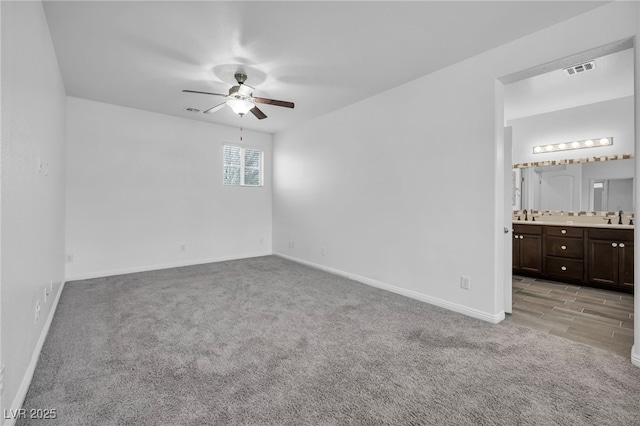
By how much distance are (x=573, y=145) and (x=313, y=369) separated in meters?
4.97

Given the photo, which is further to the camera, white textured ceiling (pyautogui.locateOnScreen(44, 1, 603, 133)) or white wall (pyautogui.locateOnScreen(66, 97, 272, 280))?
white wall (pyautogui.locateOnScreen(66, 97, 272, 280))

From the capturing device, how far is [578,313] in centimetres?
301

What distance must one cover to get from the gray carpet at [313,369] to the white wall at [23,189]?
0.88 ft

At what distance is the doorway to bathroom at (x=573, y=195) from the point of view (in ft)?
10.3

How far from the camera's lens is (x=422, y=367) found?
6.64ft

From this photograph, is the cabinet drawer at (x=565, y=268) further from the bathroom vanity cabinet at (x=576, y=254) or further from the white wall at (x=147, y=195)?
the white wall at (x=147, y=195)

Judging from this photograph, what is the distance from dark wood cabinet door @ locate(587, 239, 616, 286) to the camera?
3689 mm

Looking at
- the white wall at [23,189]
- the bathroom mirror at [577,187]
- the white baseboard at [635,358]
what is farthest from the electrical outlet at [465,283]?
the white wall at [23,189]

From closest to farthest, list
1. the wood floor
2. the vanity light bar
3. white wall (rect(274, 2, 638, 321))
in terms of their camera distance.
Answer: the wood floor
white wall (rect(274, 2, 638, 321))
the vanity light bar

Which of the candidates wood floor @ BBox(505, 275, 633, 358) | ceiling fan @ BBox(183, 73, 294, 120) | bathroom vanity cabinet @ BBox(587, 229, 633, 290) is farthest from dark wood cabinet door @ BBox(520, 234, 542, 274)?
ceiling fan @ BBox(183, 73, 294, 120)

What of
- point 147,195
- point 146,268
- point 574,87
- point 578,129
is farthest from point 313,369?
point 578,129

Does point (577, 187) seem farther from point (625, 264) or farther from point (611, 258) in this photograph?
point (625, 264)

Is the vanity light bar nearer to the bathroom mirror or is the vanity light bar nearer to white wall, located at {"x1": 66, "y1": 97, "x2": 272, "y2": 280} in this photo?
the bathroom mirror

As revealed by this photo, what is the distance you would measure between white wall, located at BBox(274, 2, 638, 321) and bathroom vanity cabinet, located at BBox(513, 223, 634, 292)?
1992 mm
